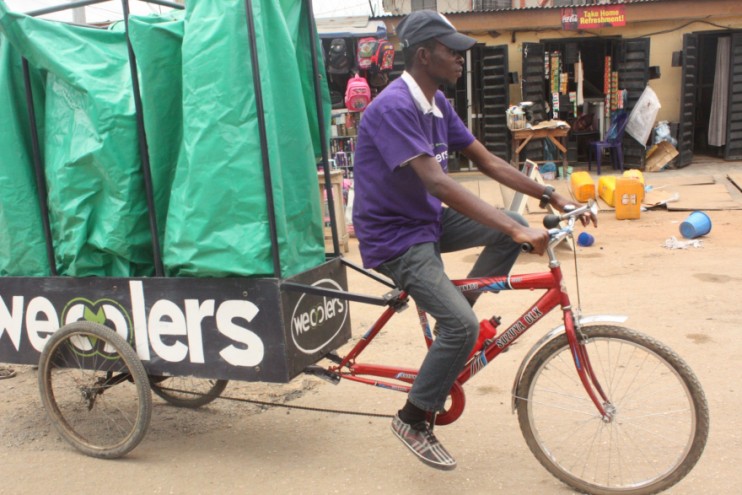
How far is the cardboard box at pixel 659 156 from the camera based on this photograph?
1147 centimetres

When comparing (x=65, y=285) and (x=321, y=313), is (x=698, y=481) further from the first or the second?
(x=65, y=285)

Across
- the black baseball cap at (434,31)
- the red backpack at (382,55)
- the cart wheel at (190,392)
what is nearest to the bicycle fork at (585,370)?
the black baseball cap at (434,31)

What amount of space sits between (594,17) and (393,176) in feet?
32.4

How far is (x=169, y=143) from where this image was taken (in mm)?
2869

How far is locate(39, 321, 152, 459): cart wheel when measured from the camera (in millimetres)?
2939

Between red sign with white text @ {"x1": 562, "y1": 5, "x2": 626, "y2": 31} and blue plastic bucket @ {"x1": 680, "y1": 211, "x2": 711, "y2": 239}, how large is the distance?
540 centimetres

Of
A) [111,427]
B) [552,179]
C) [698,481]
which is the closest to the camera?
[698,481]

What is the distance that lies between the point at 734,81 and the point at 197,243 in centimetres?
1163

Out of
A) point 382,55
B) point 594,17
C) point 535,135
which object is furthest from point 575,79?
point 382,55

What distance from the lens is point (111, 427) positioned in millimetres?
3455

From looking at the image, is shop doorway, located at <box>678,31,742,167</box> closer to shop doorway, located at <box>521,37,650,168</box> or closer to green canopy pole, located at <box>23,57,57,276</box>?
shop doorway, located at <box>521,37,650,168</box>

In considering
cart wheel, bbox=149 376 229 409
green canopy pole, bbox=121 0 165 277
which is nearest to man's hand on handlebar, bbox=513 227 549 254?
green canopy pole, bbox=121 0 165 277

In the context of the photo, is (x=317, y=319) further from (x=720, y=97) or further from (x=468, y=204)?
(x=720, y=97)

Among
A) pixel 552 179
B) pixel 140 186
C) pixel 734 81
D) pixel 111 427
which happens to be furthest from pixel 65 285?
pixel 734 81
